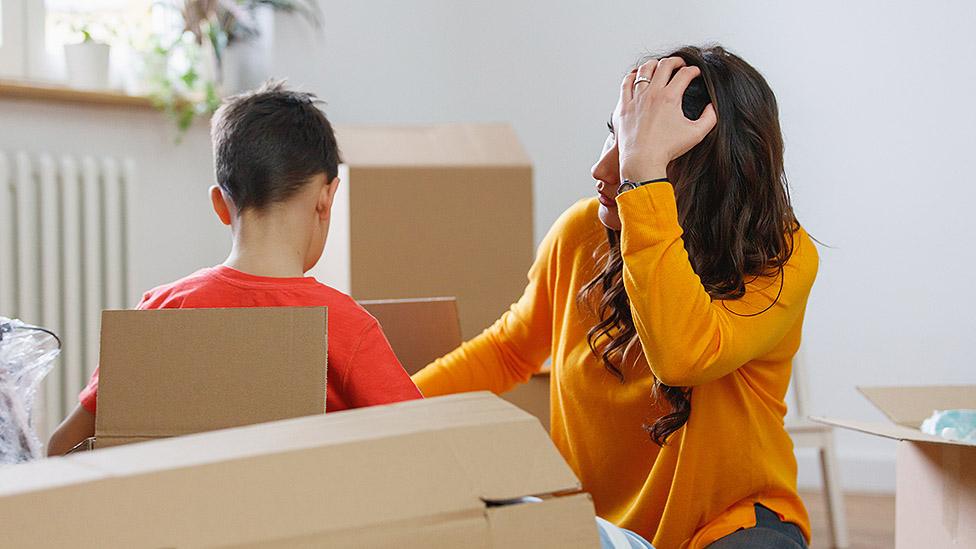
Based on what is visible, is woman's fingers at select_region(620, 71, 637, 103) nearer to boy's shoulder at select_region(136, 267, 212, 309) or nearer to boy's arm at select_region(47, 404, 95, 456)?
boy's shoulder at select_region(136, 267, 212, 309)

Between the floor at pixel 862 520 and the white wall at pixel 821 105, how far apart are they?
90mm

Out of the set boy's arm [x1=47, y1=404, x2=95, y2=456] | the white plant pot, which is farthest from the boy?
the white plant pot

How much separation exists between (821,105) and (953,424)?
2.04m

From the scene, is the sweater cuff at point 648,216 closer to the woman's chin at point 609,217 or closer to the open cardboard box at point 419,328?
the woman's chin at point 609,217

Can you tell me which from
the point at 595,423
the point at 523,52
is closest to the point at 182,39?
the point at 523,52

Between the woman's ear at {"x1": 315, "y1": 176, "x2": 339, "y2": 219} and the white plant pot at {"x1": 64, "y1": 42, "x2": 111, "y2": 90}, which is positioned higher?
the white plant pot at {"x1": 64, "y1": 42, "x2": 111, "y2": 90}

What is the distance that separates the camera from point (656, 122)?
1.09m

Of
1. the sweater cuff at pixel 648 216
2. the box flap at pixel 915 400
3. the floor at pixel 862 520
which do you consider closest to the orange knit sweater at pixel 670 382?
the sweater cuff at pixel 648 216

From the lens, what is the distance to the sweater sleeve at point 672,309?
1.03 metres

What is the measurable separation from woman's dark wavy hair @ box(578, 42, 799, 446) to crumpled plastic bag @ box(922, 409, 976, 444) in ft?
0.80

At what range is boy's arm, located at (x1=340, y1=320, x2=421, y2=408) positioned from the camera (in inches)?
40.8

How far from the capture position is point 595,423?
1.22 m

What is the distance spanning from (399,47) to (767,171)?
2147 mm

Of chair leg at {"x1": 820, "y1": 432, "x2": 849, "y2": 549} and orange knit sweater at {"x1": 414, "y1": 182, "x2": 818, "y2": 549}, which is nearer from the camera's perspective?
orange knit sweater at {"x1": 414, "y1": 182, "x2": 818, "y2": 549}
